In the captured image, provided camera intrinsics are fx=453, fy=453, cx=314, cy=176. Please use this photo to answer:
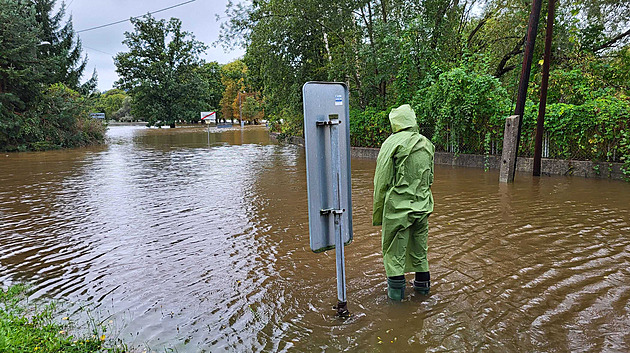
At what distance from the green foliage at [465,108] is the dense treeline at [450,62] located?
0.03 m

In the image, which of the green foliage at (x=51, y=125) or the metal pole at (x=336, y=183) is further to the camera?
the green foliage at (x=51, y=125)

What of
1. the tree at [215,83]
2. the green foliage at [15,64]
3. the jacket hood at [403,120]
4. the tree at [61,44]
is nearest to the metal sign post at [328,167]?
the jacket hood at [403,120]

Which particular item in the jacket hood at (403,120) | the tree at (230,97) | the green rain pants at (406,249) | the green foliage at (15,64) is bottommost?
the green rain pants at (406,249)

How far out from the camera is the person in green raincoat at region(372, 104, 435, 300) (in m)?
3.84

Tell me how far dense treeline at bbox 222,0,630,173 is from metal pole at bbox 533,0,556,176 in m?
0.65

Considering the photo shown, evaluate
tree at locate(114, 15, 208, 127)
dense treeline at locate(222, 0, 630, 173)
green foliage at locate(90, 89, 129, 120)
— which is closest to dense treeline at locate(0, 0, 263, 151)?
tree at locate(114, 15, 208, 127)

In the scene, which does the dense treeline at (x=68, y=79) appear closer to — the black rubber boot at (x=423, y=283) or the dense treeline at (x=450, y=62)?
the dense treeline at (x=450, y=62)

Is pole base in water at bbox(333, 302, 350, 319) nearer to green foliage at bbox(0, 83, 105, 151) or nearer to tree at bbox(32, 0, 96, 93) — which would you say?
green foliage at bbox(0, 83, 105, 151)

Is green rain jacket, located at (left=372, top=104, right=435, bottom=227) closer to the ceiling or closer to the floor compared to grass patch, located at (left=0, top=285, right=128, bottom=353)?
closer to the ceiling

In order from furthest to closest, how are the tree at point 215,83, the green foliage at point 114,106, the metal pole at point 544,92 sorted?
→ the green foliage at point 114,106 < the tree at point 215,83 < the metal pole at point 544,92

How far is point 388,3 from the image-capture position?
17.1m

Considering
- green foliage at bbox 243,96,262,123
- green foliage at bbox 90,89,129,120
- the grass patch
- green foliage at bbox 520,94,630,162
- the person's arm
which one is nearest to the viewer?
the grass patch

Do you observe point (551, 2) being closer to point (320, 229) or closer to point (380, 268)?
point (380, 268)

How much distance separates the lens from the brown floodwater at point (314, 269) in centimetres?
349
